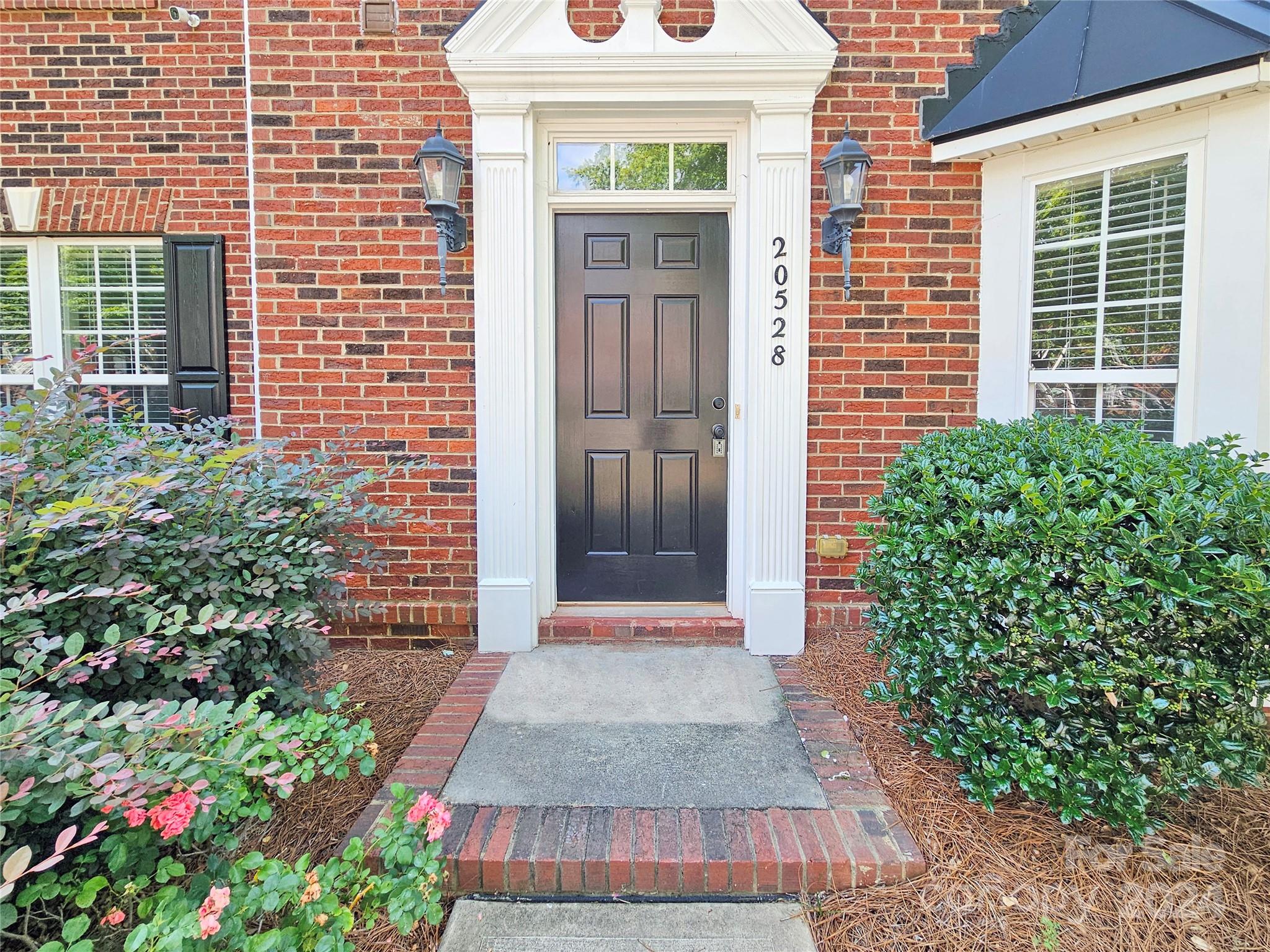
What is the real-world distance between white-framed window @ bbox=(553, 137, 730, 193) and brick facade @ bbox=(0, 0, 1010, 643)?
1.61 feet

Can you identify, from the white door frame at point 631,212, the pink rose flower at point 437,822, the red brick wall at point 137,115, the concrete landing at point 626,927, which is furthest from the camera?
the red brick wall at point 137,115

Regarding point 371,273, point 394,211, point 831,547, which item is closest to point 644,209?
point 394,211

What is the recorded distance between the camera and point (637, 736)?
8.64 feet

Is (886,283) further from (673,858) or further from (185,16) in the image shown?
(185,16)

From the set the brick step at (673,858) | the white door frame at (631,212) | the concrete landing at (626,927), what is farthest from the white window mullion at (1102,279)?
the concrete landing at (626,927)

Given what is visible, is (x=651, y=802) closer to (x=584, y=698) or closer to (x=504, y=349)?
(x=584, y=698)

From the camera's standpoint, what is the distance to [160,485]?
72.6 inches

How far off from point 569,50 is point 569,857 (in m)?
3.40

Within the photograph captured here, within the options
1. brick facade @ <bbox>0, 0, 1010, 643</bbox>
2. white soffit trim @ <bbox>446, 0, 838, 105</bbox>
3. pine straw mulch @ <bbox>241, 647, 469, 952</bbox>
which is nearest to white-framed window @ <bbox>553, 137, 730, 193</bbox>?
white soffit trim @ <bbox>446, 0, 838, 105</bbox>

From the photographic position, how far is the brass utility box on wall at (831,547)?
11.8ft

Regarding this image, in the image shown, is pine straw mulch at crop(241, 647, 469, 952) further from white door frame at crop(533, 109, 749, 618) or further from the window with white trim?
the window with white trim

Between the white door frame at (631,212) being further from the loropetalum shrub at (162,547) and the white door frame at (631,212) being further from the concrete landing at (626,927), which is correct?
the concrete landing at (626,927)

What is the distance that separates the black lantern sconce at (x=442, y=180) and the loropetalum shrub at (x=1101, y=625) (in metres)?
2.49

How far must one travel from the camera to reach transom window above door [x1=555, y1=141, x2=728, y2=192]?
359cm
